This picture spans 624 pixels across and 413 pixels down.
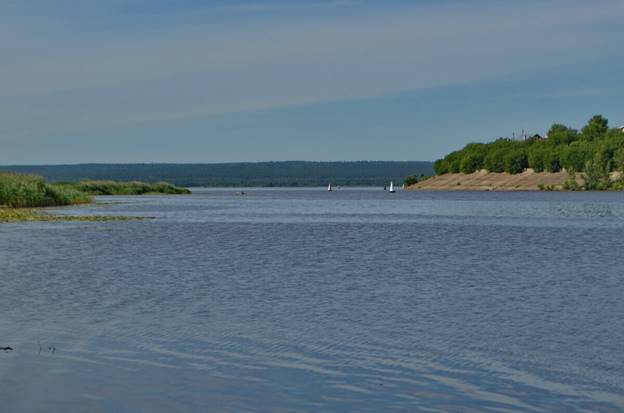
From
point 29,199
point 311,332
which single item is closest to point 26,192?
point 29,199

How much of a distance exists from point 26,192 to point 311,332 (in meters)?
82.8

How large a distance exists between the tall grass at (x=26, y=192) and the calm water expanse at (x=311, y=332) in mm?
49173

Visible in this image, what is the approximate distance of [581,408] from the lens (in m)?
15.6

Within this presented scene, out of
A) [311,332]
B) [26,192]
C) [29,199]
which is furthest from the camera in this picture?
[29,199]

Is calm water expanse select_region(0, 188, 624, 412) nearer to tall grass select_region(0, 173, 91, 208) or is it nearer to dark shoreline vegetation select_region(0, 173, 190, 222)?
dark shoreline vegetation select_region(0, 173, 190, 222)

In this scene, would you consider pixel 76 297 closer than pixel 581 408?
No

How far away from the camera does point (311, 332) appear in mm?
23250

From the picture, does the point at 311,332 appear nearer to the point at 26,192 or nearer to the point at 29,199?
the point at 26,192

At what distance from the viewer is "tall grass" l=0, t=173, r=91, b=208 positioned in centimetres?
9662

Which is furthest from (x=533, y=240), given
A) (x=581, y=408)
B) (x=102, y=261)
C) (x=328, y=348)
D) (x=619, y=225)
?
(x=581, y=408)

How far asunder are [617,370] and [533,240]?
44.0 m

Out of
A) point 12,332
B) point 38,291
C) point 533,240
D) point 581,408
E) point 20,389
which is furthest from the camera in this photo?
point 533,240

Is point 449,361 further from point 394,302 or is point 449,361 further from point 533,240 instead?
point 533,240

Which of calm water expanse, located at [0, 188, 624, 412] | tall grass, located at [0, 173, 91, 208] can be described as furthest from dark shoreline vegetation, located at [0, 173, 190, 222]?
calm water expanse, located at [0, 188, 624, 412]
